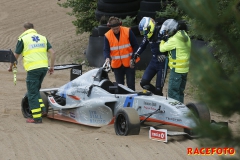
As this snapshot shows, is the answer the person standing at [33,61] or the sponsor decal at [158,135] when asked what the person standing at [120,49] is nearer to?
the person standing at [33,61]

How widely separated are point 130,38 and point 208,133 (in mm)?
7490

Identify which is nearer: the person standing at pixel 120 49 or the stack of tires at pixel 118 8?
the person standing at pixel 120 49

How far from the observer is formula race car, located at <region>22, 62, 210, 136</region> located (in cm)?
880

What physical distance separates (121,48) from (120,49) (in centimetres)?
3

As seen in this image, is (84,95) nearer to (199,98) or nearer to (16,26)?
(199,98)

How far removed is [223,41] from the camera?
12.6ft

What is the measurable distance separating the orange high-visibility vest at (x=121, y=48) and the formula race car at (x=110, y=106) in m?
0.74

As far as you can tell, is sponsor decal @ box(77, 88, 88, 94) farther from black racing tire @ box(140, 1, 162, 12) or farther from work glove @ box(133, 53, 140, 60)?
black racing tire @ box(140, 1, 162, 12)

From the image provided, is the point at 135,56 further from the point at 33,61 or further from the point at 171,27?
the point at 33,61

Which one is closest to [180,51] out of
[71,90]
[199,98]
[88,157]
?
[71,90]

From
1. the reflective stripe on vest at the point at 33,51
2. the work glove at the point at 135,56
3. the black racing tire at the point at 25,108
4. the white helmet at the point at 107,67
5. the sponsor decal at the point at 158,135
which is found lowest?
the black racing tire at the point at 25,108

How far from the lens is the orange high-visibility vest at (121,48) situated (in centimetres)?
1111

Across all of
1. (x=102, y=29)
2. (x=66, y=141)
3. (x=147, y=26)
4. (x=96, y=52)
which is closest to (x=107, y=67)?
(x=147, y=26)

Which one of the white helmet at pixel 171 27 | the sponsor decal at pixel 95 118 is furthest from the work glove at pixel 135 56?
the sponsor decal at pixel 95 118
